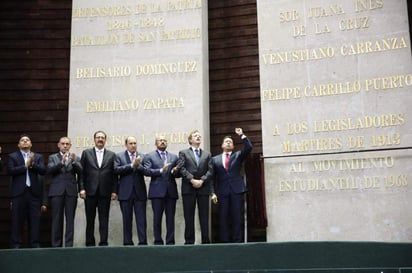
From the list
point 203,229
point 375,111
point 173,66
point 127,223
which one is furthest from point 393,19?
point 127,223

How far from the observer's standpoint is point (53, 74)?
45.8ft

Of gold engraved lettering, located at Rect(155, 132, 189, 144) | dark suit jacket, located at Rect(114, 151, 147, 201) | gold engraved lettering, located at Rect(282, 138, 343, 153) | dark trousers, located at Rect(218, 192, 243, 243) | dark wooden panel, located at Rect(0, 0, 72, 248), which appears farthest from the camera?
dark wooden panel, located at Rect(0, 0, 72, 248)

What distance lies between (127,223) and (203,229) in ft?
4.28

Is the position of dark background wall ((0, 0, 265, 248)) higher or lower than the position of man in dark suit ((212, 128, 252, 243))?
higher

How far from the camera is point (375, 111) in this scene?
11.2 m

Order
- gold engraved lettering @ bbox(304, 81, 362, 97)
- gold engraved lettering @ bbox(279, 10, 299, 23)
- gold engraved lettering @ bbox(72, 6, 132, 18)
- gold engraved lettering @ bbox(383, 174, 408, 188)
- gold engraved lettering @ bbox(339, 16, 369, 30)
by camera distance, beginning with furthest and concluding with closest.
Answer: gold engraved lettering @ bbox(72, 6, 132, 18) → gold engraved lettering @ bbox(279, 10, 299, 23) → gold engraved lettering @ bbox(339, 16, 369, 30) → gold engraved lettering @ bbox(304, 81, 362, 97) → gold engraved lettering @ bbox(383, 174, 408, 188)

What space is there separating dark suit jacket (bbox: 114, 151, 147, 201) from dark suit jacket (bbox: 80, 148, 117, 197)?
149 mm

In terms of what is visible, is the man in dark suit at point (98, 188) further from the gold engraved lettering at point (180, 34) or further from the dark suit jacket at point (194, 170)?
the gold engraved lettering at point (180, 34)

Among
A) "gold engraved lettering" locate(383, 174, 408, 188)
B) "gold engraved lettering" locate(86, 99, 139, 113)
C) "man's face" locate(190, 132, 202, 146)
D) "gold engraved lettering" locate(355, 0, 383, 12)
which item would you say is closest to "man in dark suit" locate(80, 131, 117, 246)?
"man's face" locate(190, 132, 202, 146)

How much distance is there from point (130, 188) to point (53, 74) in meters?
4.87

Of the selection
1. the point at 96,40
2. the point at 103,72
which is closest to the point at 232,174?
the point at 103,72

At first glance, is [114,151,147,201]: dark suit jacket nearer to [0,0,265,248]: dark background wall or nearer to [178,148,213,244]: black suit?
[178,148,213,244]: black suit

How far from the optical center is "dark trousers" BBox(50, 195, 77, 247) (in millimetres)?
10148

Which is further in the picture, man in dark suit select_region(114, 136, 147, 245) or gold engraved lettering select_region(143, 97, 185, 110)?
gold engraved lettering select_region(143, 97, 185, 110)
